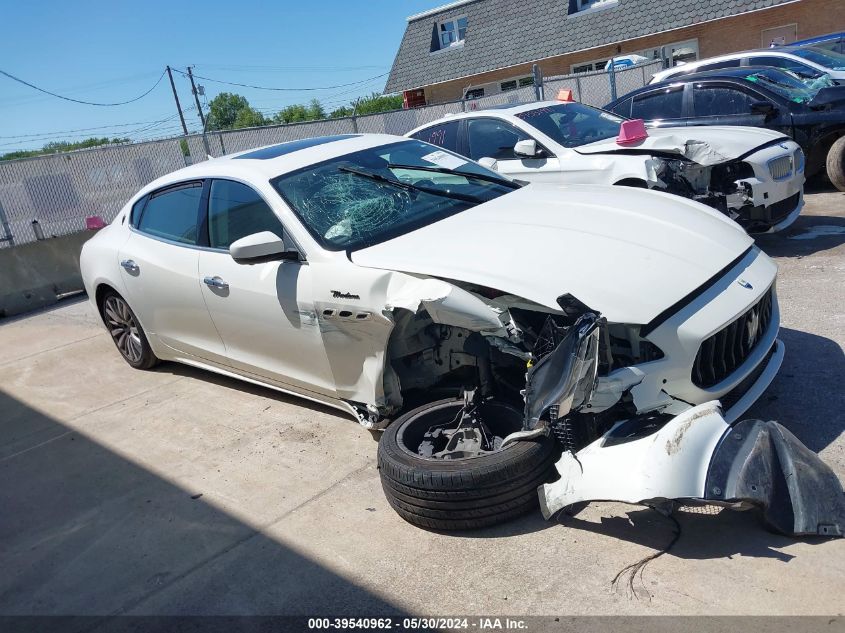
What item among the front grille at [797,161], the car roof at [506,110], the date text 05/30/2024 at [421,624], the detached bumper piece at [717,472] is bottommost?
the date text 05/30/2024 at [421,624]

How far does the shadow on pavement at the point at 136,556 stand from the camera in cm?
310

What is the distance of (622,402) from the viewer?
10.2ft

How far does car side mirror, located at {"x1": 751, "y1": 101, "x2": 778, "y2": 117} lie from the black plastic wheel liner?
6.93m

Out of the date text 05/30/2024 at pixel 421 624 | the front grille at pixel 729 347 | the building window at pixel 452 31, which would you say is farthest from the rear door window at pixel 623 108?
the building window at pixel 452 31

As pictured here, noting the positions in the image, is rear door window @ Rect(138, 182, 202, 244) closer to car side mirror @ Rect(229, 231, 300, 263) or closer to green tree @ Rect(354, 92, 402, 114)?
car side mirror @ Rect(229, 231, 300, 263)

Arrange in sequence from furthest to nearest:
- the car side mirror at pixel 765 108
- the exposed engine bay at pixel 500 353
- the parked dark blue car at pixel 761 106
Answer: the car side mirror at pixel 765 108
the parked dark blue car at pixel 761 106
the exposed engine bay at pixel 500 353

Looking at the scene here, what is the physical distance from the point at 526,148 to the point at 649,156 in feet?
4.00

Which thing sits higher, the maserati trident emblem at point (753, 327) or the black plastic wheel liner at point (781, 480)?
the maserati trident emblem at point (753, 327)

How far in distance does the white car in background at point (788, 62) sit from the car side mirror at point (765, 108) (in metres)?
1.36

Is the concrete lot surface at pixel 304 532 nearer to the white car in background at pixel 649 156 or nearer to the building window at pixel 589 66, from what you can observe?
the white car in background at pixel 649 156

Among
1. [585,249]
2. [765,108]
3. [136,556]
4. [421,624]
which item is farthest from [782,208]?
[136,556]

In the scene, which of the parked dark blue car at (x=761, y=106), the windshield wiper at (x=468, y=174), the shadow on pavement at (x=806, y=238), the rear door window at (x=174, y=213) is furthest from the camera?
the parked dark blue car at (x=761, y=106)

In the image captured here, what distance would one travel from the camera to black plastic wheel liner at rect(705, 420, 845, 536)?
2.73 m

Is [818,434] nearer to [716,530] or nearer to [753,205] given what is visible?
[716,530]
